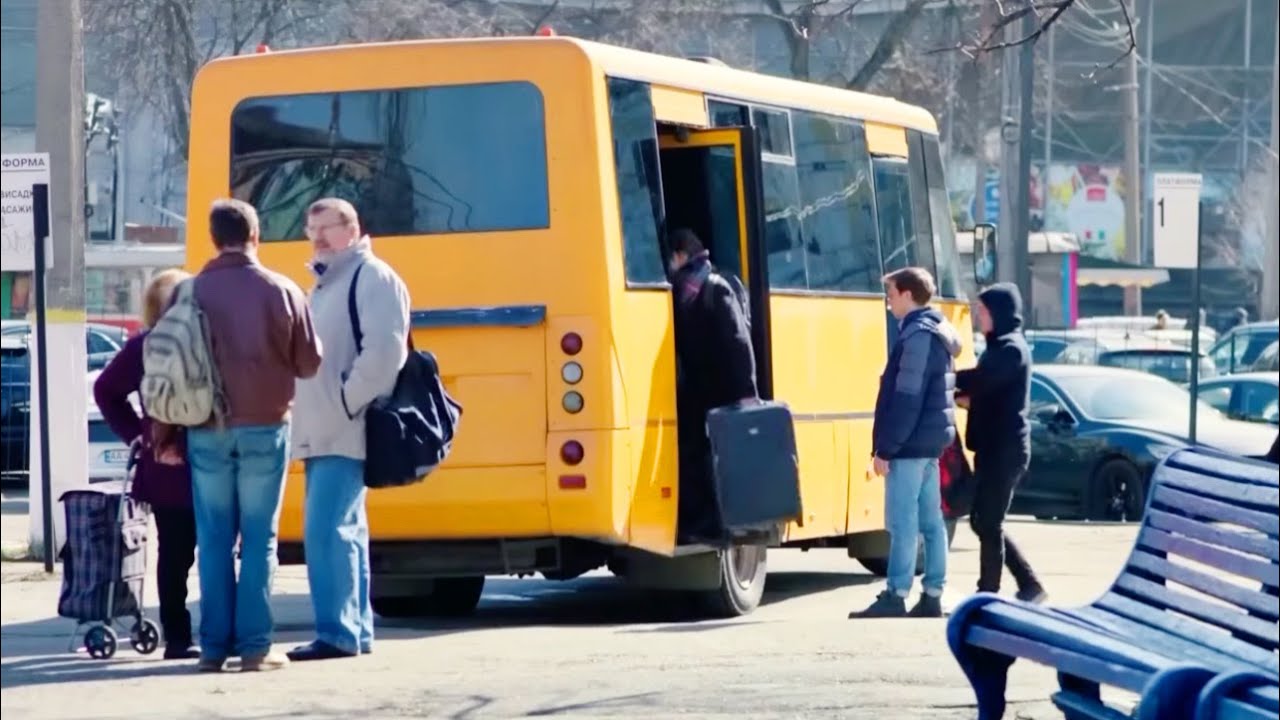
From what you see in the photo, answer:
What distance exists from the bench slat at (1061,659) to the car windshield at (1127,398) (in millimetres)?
13544

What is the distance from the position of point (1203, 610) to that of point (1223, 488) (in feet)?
1.26

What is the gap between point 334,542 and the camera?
942 cm

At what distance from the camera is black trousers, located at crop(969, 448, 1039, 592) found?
1241cm

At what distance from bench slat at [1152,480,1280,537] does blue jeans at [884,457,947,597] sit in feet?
13.9

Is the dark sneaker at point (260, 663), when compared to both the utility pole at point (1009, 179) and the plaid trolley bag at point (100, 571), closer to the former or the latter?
the plaid trolley bag at point (100, 571)

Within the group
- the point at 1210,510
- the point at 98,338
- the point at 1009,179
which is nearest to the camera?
the point at 1210,510

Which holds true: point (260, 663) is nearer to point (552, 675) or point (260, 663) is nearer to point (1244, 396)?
point (552, 675)

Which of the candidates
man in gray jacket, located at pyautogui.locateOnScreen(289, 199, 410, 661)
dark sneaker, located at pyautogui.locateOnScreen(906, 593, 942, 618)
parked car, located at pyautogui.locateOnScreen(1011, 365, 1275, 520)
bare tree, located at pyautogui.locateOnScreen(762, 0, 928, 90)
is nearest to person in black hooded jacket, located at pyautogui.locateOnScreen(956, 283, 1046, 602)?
dark sneaker, located at pyautogui.locateOnScreen(906, 593, 942, 618)

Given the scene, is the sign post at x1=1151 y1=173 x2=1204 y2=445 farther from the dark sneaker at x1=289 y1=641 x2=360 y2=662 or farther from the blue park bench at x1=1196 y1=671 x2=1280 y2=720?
the blue park bench at x1=1196 y1=671 x2=1280 y2=720

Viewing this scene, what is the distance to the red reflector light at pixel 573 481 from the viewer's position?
11117 mm

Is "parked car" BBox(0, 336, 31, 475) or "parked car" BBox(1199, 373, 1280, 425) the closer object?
"parked car" BBox(0, 336, 31, 475)

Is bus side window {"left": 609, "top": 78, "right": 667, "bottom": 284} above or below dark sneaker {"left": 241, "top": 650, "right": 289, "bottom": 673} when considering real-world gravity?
above

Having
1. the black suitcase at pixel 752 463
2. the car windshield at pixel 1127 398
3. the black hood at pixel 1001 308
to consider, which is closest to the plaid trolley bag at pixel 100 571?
the black suitcase at pixel 752 463

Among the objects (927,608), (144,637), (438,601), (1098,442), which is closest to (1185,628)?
(144,637)
